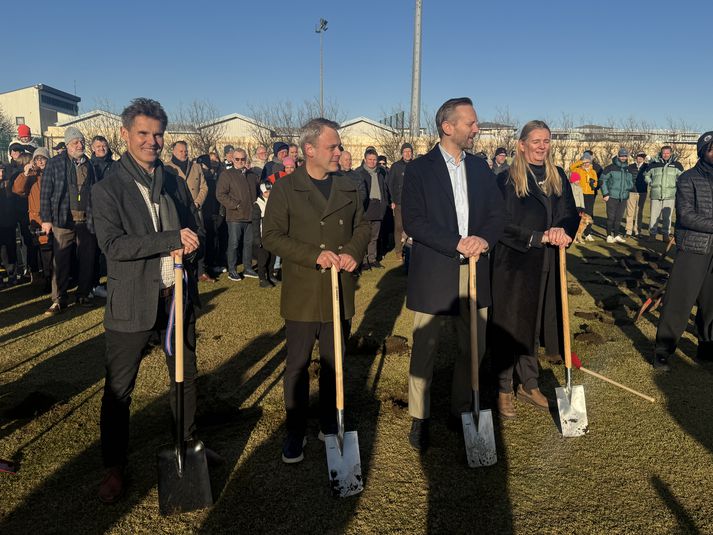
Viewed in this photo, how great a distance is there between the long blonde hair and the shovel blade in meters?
2.97

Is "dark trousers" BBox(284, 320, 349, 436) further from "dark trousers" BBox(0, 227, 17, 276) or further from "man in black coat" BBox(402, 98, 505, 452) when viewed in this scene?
"dark trousers" BBox(0, 227, 17, 276)

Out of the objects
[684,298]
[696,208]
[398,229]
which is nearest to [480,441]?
[684,298]

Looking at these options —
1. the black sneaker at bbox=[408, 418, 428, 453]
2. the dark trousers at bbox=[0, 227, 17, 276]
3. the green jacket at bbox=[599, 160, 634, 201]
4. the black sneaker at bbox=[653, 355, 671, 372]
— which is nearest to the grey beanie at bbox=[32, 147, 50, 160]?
the dark trousers at bbox=[0, 227, 17, 276]

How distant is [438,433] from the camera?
13.3 ft

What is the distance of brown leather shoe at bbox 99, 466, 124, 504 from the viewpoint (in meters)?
3.15

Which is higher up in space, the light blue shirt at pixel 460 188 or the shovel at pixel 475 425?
the light blue shirt at pixel 460 188

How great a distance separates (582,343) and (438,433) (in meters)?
2.85

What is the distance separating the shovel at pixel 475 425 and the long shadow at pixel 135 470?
1581mm

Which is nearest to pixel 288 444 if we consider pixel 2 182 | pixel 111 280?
pixel 111 280

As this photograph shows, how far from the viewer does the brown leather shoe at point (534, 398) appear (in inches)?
175

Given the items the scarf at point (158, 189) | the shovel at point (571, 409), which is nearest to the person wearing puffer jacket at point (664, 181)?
the shovel at point (571, 409)

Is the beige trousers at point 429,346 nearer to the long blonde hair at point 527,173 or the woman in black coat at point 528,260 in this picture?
the woman in black coat at point 528,260

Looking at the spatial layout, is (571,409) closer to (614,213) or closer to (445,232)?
(445,232)

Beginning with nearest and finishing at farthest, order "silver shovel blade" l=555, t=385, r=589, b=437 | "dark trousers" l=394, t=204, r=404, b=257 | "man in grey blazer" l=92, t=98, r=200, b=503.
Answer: "man in grey blazer" l=92, t=98, r=200, b=503 → "silver shovel blade" l=555, t=385, r=589, b=437 → "dark trousers" l=394, t=204, r=404, b=257
